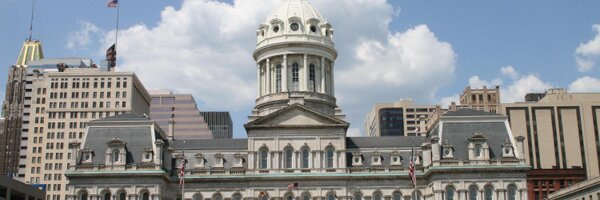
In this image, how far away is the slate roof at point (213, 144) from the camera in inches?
3054

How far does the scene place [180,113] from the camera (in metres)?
194

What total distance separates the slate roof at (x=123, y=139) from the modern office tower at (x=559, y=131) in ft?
256

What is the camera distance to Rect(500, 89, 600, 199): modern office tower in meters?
134

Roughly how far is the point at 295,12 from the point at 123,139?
25.9m

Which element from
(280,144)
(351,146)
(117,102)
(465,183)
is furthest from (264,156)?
(117,102)

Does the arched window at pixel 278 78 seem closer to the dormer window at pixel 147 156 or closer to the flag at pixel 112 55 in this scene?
the dormer window at pixel 147 156

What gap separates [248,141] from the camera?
75875mm

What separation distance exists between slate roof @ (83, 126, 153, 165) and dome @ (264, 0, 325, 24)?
21575mm

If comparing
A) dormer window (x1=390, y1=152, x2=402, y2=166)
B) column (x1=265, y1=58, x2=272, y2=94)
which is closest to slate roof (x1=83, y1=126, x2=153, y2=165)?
column (x1=265, y1=58, x2=272, y2=94)

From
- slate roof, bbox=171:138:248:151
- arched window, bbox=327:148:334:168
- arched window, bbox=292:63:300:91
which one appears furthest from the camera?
arched window, bbox=292:63:300:91

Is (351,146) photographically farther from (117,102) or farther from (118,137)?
(117,102)

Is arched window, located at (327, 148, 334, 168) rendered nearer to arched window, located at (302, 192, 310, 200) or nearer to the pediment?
the pediment

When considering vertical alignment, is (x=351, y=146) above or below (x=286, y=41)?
below

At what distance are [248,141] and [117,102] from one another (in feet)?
249
